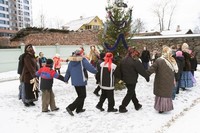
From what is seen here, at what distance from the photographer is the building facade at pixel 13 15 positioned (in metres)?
81.4

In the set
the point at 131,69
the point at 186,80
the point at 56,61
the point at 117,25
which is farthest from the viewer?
the point at 56,61

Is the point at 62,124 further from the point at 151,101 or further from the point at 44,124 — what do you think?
the point at 151,101

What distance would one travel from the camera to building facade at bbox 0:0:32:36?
81.4m

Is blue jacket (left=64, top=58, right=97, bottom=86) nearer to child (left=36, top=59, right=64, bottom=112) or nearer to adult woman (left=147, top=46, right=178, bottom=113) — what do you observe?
child (left=36, top=59, right=64, bottom=112)

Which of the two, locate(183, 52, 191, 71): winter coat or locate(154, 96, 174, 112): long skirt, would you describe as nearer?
locate(154, 96, 174, 112): long skirt

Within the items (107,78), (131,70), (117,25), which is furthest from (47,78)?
(117,25)

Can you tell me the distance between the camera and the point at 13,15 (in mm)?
88688

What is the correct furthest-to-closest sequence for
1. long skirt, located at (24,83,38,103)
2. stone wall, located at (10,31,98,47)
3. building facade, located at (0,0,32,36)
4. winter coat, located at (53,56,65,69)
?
building facade, located at (0,0,32,36) < stone wall, located at (10,31,98,47) < winter coat, located at (53,56,65,69) < long skirt, located at (24,83,38,103)

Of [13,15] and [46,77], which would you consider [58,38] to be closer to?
[46,77]

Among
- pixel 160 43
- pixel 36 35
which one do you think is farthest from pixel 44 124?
pixel 36 35

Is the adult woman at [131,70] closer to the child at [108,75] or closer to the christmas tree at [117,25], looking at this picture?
the child at [108,75]

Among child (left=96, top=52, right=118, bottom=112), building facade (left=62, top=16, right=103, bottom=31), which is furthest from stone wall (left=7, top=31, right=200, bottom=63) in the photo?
building facade (left=62, top=16, right=103, bottom=31)

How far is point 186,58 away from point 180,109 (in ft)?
10.1

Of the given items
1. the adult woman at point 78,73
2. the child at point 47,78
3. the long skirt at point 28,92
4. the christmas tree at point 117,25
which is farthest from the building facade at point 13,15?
the adult woman at point 78,73
